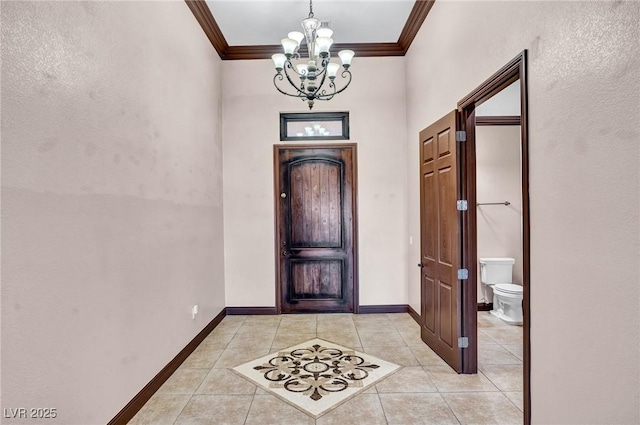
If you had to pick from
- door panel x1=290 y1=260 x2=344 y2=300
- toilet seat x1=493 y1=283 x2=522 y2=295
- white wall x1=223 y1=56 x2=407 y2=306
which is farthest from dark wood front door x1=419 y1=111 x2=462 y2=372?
door panel x1=290 y1=260 x2=344 y2=300

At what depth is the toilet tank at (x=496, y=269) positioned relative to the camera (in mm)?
4496

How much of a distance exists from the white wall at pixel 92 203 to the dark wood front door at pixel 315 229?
1554 millimetres

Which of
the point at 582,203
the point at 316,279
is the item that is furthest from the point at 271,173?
the point at 582,203

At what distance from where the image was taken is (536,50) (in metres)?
1.82

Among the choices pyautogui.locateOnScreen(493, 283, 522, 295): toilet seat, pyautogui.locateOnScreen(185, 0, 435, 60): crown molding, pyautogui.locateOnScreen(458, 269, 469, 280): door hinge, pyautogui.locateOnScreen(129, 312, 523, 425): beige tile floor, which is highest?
pyautogui.locateOnScreen(185, 0, 435, 60): crown molding

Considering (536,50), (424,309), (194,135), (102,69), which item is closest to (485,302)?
(424,309)

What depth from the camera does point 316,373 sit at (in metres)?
2.89

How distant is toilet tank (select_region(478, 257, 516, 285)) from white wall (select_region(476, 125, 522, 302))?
154 mm

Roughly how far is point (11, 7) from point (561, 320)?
2905 mm

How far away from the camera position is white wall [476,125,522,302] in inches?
182

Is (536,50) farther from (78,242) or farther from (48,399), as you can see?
(48,399)

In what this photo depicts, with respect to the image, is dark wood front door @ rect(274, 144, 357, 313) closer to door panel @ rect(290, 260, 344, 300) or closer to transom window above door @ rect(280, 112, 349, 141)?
door panel @ rect(290, 260, 344, 300)

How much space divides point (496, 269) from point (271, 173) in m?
3.31

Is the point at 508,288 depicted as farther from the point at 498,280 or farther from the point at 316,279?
the point at 316,279
